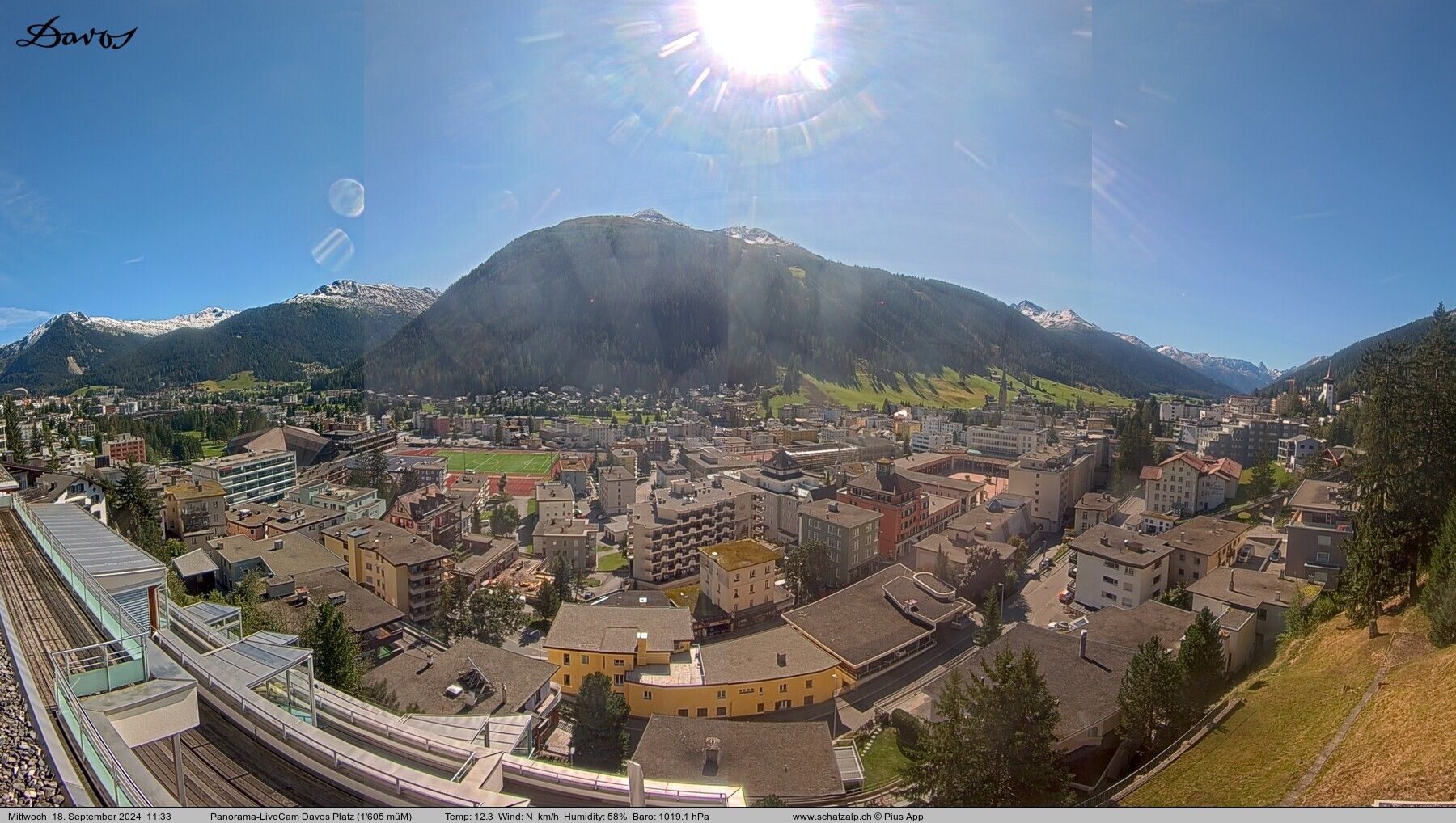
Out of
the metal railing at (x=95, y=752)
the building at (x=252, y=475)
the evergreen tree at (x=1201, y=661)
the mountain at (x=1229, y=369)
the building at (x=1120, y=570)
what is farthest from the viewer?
the mountain at (x=1229, y=369)

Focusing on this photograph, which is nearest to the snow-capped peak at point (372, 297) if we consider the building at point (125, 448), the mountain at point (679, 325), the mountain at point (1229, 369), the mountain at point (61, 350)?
the mountain at point (61, 350)

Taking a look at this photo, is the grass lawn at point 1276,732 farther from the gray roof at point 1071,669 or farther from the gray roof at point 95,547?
the gray roof at point 95,547

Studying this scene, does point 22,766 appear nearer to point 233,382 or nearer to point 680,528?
point 680,528

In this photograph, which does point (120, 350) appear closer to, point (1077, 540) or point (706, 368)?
point (706, 368)

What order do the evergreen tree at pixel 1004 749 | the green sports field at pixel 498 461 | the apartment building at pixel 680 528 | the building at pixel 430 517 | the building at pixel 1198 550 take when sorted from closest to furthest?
1. the evergreen tree at pixel 1004 749
2. the building at pixel 1198 550
3. the apartment building at pixel 680 528
4. the building at pixel 430 517
5. the green sports field at pixel 498 461

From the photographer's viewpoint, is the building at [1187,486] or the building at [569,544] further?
the building at [1187,486]

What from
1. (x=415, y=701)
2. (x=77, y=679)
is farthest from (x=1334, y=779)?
(x=415, y=701)

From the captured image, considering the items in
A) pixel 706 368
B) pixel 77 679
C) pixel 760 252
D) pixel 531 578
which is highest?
pixel 760 252
